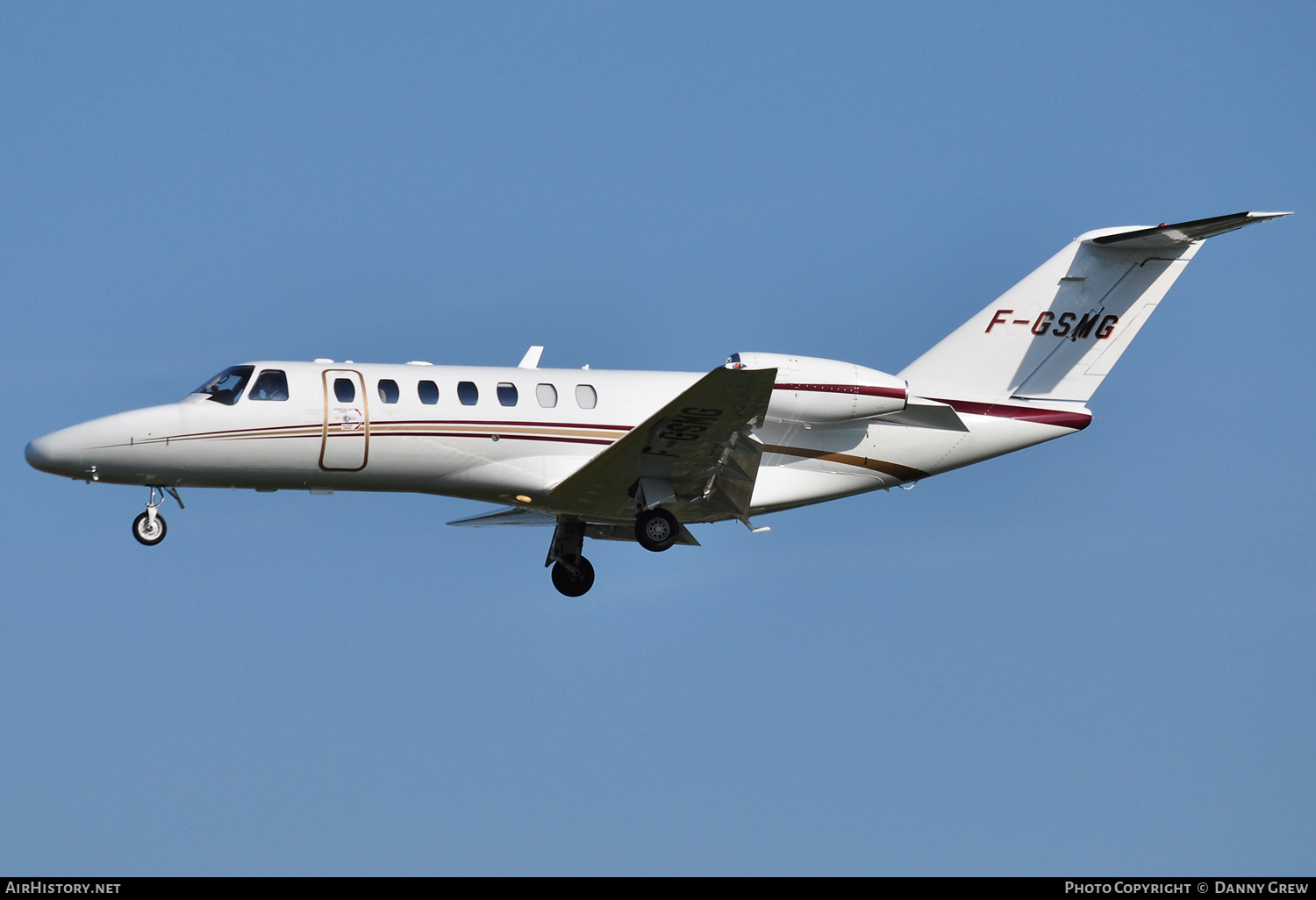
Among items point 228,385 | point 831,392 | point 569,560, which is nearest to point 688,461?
point 831,392

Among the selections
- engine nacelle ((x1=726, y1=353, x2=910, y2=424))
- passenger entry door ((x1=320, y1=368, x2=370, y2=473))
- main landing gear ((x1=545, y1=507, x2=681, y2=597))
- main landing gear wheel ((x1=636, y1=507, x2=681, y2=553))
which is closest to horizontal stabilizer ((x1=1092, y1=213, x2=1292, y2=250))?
engine nacelle ((x1=726, y1=353, x2=910, y2=424))

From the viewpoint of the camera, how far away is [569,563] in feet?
78.9

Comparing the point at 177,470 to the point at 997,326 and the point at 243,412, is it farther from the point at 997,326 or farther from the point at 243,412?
the point at 997,326

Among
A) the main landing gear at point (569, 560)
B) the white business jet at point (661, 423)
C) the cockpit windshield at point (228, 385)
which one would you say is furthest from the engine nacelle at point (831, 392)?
the cockpit windshield at point (228, 385)

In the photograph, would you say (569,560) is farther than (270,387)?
Yes

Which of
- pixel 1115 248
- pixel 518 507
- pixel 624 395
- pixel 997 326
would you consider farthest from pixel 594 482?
pixel 1115 248

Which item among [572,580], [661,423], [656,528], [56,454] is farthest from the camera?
[572,580]

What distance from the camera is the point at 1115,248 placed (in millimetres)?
23375

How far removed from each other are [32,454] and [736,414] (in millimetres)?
9535

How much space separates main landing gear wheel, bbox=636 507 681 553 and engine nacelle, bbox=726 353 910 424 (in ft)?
6.65

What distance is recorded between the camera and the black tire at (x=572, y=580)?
947 inches

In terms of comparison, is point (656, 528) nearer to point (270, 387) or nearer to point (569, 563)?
point (569, 563)

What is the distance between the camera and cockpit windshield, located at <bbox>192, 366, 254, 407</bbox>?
21.0 meters

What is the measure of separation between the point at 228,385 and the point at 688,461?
640 centimetres
